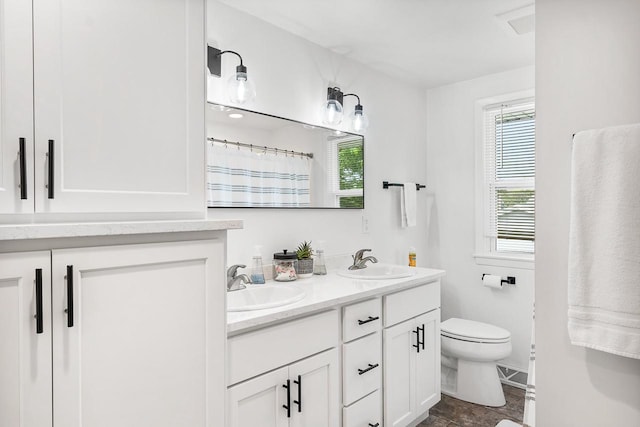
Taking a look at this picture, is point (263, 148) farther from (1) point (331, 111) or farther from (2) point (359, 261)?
(2) point (359, 261)

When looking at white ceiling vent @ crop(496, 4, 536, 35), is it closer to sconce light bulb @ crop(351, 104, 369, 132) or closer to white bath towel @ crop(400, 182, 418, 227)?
sconce light bulb @ crop(351, 104, 369, 132)

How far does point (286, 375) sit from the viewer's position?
153 cm

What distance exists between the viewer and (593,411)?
112 cm

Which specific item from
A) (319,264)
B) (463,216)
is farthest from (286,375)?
(463,216)

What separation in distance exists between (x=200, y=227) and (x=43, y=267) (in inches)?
15.4

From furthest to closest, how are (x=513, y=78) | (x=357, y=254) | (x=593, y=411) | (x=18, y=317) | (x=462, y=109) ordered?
(x=462, y=109), (x=513, y=78), (x=357, y=254), (x=593, y=411), (x=18, y=317)

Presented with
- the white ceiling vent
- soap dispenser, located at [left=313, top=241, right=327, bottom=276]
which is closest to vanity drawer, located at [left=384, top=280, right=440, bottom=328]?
soap dispenser, located at [left=313, top=241, right=327, bottom=276]

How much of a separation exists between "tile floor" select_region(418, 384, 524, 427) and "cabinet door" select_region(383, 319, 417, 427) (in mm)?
341

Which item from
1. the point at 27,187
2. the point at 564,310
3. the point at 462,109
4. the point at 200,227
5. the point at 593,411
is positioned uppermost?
the point at 462,109

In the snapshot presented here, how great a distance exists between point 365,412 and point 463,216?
1921mm

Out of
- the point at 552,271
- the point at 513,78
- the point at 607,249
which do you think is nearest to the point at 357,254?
the point at 552,271

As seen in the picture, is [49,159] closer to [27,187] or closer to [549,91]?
[27,187]

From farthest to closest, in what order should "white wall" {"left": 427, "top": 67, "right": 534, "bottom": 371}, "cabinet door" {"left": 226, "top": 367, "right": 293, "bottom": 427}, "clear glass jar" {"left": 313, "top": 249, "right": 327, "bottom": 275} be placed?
"white wall" {"left": 427, "top": 67, "right": 534, "bottom": 371} < "clear glass jar" {"left": 313, "top": 249, "right": 327, "bottom": 275} < "cabinet door" {"left": 226, "top": 367, "right": 293, "bottom": 427}

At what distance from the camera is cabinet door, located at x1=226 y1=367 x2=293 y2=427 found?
1361mm
